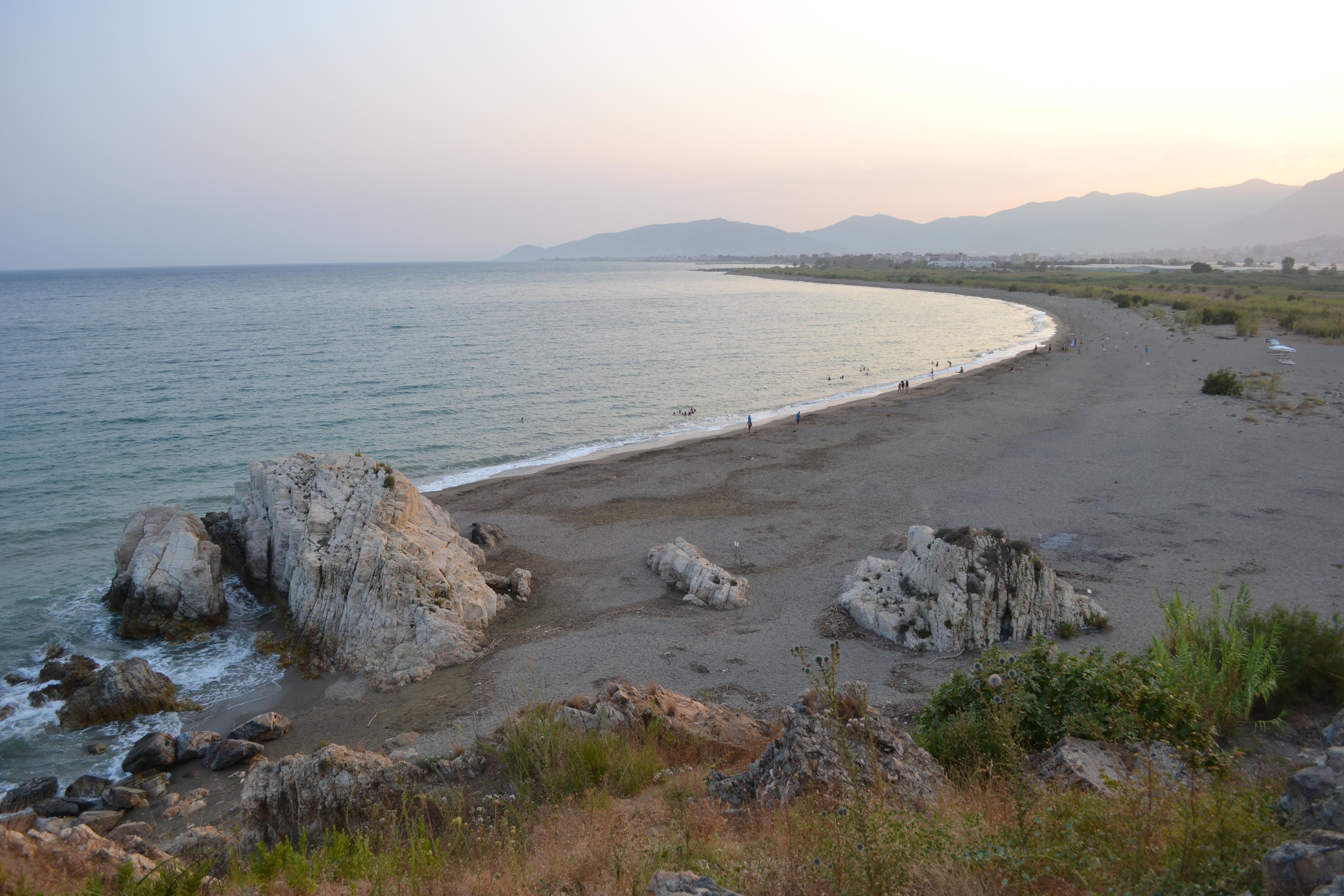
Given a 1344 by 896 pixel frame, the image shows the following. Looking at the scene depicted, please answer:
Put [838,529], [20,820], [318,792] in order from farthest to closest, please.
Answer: [838,529] → [20,820] → [318,792]

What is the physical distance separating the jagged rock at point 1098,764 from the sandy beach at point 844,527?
4.85 m

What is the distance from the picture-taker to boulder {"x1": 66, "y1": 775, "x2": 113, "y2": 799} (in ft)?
36.3

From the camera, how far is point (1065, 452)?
26.6 m

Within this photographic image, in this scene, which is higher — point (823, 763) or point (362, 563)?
point (823, 763)

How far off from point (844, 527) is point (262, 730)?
1500 cm

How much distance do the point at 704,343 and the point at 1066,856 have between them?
61768mm

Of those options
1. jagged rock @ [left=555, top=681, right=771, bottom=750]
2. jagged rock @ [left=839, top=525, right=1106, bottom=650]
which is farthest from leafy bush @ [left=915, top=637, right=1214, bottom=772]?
jagged rock @ [left=839, top=525, right=1106, bottom=650]

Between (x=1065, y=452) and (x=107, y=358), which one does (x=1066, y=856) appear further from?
(x=107, y=358)

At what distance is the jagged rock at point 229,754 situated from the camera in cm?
1171

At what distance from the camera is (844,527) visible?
66.5ft

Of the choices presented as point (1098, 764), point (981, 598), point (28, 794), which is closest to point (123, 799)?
point (28, 794)

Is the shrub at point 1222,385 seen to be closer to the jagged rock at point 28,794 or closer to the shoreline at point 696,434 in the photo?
the shoreline at point 696,434

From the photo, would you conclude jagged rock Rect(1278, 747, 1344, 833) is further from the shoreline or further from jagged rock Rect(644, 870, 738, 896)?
the shoreline

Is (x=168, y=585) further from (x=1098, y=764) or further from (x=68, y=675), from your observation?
(x=1098, y=764)
